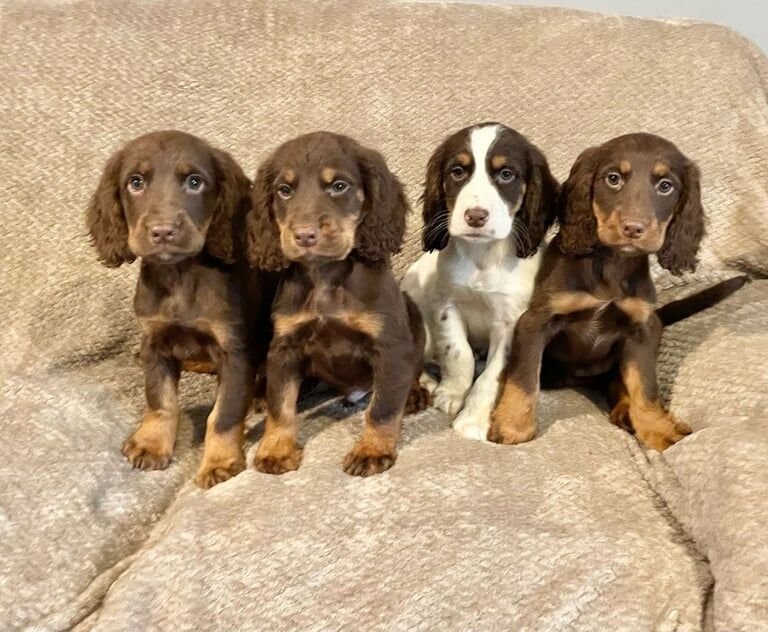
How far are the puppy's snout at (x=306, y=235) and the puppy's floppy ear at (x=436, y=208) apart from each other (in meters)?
0.82

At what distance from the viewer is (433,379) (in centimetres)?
347

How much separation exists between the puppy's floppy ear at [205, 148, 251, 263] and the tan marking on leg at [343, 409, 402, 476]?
0.73 m

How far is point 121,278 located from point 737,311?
266 cm

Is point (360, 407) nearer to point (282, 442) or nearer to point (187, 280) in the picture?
point (282, 442)

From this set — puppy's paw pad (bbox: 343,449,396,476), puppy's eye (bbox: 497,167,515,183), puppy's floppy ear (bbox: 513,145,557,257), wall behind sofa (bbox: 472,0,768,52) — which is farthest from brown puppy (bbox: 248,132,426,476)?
wall behind sofa (bbox: 472,0,768,52)

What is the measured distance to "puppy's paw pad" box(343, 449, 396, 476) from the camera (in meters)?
2.58

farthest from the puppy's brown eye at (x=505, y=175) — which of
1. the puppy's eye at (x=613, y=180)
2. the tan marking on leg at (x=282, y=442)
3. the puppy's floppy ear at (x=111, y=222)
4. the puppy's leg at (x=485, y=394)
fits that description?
the puppy's floppy ear at (x=111, y=222)

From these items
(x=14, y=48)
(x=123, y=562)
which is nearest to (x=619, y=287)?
(x=123, y=562)

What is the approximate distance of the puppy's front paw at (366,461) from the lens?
2.58 m

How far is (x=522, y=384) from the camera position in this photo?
296 cm

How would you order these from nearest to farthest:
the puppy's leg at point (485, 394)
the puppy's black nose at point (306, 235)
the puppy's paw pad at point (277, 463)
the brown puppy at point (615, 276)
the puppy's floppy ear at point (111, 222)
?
the puppy's black nose at point (306, 235) < the puppy's paw pad at point (277, 463) < the puppy's floppy ear at point (111, 222) < the brown puppy at point (615, 276) < the puppy's leg at point (485, 394)

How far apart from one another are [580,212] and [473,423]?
0.85m

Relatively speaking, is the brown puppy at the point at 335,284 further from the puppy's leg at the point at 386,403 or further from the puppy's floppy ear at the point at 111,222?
the puppy's floppy ear at the point at 111,222

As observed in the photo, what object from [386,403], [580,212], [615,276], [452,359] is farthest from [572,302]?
[386,403]
